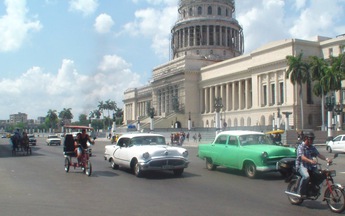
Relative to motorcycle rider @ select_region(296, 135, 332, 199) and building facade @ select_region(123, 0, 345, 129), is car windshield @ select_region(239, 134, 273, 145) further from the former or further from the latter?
building facade @ select_region(123, 0, 345, 129)

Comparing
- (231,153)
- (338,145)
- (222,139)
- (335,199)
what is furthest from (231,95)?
(335,199)

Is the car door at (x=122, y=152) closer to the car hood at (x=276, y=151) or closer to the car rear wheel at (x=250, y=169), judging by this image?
the car rear wheel at (x=250, y=169)

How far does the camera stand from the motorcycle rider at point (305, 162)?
902 centimetres

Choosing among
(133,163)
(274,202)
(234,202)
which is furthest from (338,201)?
(133,163)

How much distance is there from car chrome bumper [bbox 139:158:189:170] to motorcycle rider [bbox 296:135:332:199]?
5988mm

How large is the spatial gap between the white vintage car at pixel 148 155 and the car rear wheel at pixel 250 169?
2134 mm

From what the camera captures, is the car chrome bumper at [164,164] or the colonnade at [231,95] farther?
the colonnade at [231,95]

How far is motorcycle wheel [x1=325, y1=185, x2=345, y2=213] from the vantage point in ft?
27.6

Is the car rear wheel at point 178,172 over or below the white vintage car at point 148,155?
below

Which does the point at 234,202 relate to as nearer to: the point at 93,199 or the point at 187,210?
the point at 187,210

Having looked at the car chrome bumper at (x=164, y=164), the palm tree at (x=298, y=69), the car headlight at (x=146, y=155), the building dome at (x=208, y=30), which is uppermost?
the building dome at (x=208, y=30)

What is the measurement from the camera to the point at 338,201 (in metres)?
8.52

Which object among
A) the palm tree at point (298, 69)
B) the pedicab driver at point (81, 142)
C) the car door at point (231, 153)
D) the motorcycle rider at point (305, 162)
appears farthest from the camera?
the palm tree at point (298, 69)

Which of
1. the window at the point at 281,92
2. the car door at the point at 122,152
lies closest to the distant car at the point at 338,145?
the car door at the point at 122,152
